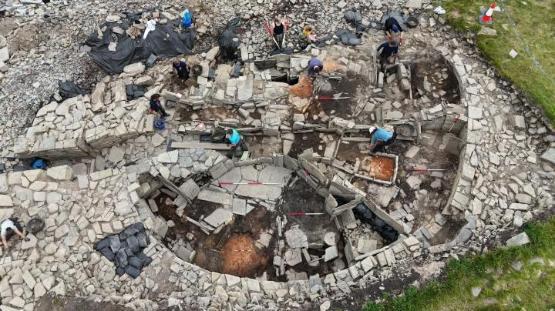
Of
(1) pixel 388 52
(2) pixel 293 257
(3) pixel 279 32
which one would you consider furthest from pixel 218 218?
(1) pixel 388 52

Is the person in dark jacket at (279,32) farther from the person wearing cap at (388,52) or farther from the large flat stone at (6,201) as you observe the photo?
the large flat stone at (6,201)

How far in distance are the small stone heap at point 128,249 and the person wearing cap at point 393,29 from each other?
11972 millimetres

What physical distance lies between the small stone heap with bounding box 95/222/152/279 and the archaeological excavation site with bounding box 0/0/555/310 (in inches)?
1.7

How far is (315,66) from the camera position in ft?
52.9

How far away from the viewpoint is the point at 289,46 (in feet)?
58.2

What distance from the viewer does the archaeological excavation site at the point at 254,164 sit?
1275cm

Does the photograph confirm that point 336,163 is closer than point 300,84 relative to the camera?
Yes

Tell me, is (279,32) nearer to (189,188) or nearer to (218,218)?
(189,188)

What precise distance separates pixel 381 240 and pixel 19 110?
48.0 ft

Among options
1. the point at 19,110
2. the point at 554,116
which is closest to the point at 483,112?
the point at 554,116

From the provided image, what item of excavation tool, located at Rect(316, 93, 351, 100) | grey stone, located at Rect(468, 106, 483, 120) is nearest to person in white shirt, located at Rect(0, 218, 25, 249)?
excavation tool, located at Rect(316, 93, 351, 100)

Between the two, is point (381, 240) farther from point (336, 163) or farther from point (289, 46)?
point (289, 46)

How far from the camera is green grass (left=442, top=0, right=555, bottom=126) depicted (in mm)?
15844

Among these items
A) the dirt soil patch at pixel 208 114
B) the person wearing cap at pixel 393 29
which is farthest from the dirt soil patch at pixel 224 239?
the person wearing cap at pixel 393 29
